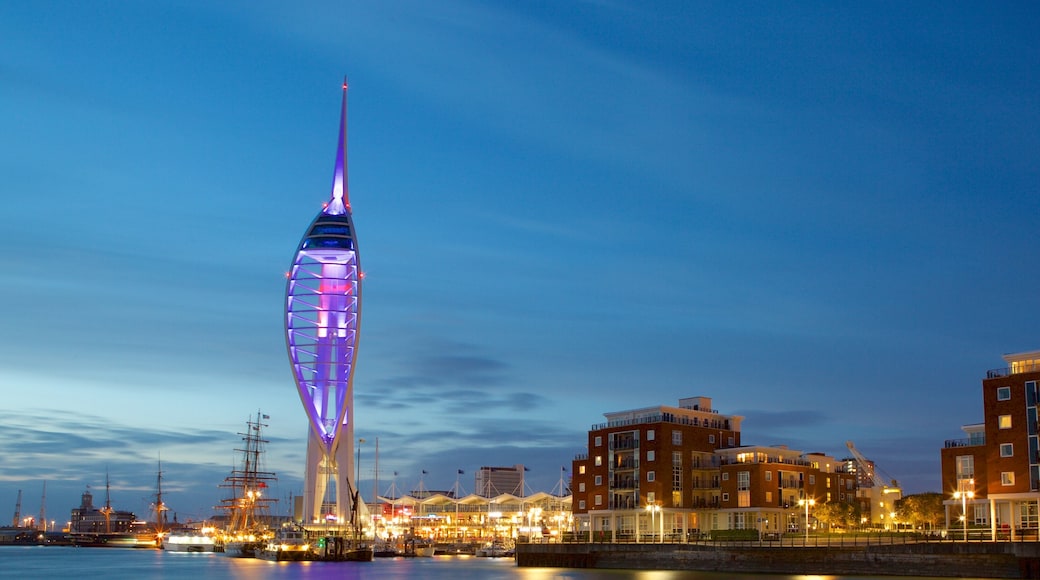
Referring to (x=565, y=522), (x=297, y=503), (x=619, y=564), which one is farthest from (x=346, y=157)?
(x=619, y=564)

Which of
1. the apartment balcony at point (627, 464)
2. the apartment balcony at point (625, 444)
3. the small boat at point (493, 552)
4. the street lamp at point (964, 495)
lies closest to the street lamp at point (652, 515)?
the apartment balcony at point (627, 464)

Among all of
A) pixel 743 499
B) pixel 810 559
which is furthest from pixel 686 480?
pixel 810 559

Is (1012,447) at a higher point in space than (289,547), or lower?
higher

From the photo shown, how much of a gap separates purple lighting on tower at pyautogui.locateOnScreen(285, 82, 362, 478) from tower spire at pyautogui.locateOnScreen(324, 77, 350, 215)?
222 cm

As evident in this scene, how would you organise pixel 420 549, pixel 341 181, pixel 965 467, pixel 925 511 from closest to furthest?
pixel 965 467 < pixel 925 511 < pixel 341 181 < pixel 420 549

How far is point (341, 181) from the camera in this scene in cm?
15450

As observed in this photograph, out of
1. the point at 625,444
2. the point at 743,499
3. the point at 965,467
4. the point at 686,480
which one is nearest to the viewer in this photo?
the point at 965,467

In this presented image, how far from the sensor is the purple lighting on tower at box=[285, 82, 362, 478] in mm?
144125

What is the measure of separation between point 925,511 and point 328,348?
256 ft

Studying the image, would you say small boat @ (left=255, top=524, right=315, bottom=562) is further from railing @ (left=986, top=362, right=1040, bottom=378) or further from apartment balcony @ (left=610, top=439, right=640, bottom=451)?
railing @ (left=986, top=362, right=1040, bottom=378)

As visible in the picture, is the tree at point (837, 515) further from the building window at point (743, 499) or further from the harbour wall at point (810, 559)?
the harbour wall at point (810, 559)

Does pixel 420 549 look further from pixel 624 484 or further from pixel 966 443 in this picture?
pixel 966 443

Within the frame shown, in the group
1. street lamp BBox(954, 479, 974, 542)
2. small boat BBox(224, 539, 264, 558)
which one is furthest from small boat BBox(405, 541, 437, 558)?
street lamp BBox(954, 479, 974, 542)

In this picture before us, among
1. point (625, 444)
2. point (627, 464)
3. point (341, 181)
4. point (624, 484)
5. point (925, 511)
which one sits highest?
point (341, 181)
